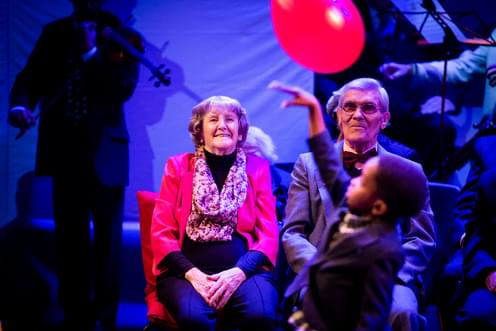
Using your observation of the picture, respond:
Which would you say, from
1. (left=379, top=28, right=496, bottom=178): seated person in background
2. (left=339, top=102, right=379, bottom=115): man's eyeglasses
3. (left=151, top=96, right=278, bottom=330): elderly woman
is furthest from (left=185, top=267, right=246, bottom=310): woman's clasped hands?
(left=379, top=28, right=496, bottom=178): seated person in background

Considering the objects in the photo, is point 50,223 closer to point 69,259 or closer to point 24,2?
point 69,259

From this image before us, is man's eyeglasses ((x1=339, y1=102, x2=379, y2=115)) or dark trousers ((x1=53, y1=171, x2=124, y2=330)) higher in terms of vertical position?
man's eyeglasses ((x1=339, y1=102, x2=379, y2=115))

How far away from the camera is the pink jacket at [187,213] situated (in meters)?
2.91

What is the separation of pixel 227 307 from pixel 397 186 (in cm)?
119

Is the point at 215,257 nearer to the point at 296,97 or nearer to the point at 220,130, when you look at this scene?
the point at 220,130

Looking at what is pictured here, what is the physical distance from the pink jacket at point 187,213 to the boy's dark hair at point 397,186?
3.77 ft

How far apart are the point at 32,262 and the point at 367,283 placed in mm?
3180

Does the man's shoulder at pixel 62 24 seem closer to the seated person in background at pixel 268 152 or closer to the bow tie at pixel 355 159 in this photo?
the seated person in background at pixel 268 152

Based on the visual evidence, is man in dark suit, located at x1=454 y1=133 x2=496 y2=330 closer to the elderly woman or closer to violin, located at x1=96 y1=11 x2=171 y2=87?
the elderly woman

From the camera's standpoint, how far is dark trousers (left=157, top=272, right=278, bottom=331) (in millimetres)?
2609

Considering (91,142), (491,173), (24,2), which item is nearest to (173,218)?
(91,142)

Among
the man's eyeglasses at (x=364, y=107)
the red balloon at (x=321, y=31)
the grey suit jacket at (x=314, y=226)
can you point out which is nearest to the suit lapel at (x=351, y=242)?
the grey suit jacket at (x=314, y=226)

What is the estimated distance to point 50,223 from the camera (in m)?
4.35

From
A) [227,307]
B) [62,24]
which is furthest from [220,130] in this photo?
[62,24]
